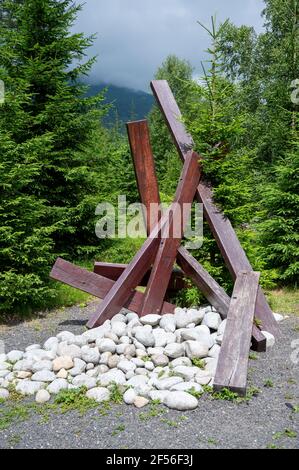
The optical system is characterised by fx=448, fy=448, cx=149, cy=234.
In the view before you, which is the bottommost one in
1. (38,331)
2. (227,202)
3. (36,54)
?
(38,331)

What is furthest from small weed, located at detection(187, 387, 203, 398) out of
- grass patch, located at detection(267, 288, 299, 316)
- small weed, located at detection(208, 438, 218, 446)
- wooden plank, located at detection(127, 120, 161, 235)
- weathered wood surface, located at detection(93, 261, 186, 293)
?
grass patch, located at detection(267, 288, 299, 316)

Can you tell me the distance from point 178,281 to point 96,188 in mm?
4133

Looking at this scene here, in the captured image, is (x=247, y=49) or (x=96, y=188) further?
(x=247, y=49)

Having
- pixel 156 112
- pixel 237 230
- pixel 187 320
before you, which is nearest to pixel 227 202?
pixel 237 230

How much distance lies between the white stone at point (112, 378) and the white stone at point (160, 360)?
0.39 meters

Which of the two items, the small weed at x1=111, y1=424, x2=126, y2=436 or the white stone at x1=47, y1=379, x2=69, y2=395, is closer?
the small weed at x1=111, y1=424, x2=126, y2=436

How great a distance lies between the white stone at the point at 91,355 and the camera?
14.4 ft

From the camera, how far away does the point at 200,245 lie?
6.22 metres

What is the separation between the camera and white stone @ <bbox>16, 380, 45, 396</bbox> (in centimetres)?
402

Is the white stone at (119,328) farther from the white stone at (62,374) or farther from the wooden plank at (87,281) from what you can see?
the white stone at (62,374)

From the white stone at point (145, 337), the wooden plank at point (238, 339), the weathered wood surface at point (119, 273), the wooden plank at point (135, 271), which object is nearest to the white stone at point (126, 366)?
the white stone at point (145, 337)

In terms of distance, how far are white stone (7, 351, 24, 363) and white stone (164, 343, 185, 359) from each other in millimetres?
1572

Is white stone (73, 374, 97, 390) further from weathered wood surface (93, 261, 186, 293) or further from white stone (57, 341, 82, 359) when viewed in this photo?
weathered wood surface (93, 261, 186, 293)
